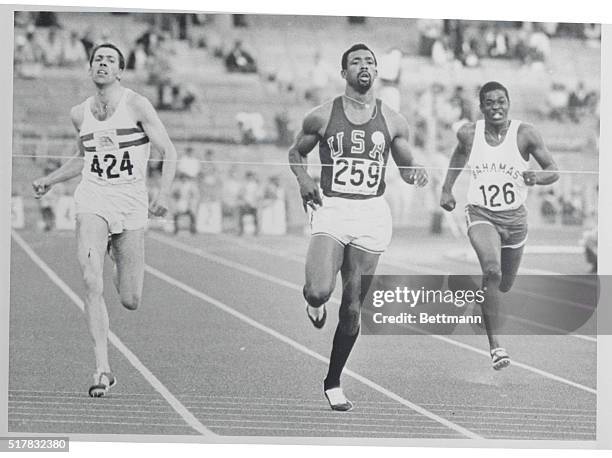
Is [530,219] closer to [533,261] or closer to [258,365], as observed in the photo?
[533,261]

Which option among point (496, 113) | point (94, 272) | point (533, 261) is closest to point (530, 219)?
point (533, 261)

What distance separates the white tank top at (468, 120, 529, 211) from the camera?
414cm

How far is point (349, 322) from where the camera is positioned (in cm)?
414

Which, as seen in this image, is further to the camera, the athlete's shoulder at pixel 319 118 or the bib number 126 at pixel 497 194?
the bib number 126 at pixel 497 194

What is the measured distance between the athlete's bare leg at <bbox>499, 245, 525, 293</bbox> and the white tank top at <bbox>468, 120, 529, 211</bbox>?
21cm

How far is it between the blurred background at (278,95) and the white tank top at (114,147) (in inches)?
2.7

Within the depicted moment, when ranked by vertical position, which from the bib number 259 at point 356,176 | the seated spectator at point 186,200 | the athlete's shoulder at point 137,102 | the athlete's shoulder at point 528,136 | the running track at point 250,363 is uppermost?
the athlete's shoulder at point 137,102

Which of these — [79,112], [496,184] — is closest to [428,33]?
[496,184]

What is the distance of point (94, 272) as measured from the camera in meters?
4.09

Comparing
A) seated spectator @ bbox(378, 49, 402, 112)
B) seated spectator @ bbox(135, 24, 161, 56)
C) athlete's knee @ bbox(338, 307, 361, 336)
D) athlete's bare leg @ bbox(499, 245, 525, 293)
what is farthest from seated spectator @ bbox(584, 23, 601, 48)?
seated spectator @ bbox(135, 24, 161, 56)

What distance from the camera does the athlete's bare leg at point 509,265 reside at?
4.17m

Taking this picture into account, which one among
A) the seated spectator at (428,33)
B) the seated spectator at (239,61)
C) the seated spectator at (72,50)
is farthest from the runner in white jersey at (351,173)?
the seated spectator at (72,50)

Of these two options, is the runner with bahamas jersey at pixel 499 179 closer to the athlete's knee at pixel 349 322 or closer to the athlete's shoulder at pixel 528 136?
the athlete's shoulder at pixel 528 136

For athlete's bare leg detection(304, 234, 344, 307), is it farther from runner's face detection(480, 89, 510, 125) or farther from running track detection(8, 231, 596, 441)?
runner's face detection(480, 89, 510, 125)
